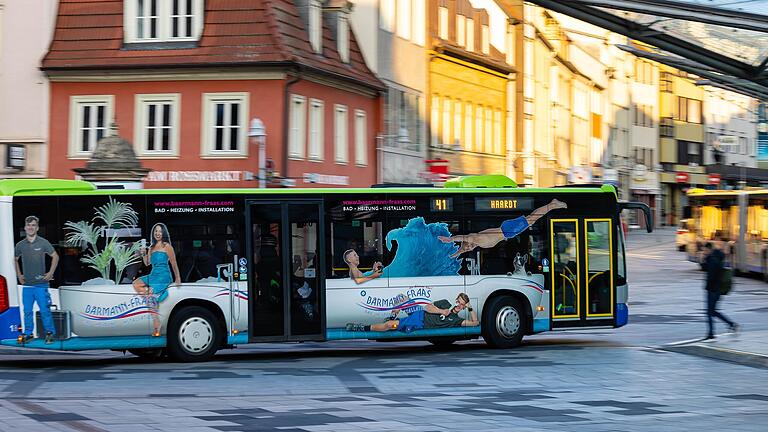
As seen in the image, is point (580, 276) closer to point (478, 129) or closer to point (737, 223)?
point (737, 223)

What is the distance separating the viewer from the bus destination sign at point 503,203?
2216cm

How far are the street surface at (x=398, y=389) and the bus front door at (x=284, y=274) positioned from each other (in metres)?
0.55

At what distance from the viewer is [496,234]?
22141 mm

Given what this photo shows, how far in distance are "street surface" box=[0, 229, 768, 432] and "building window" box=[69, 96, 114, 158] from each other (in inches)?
711

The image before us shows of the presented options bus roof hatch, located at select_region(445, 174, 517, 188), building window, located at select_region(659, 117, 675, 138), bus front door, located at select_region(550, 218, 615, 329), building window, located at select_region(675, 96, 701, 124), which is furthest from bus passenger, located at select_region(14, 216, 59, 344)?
building window, located at select_region(675, 96, 701, 124)

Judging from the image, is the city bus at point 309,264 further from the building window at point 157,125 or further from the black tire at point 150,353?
the building window at point 157,125

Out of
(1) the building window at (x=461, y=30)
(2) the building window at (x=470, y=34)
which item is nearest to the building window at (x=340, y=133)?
(1) the building window at (x=461, y=30)

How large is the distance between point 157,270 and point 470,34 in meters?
37.8

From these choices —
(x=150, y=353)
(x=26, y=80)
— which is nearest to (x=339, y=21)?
(x=26, y=80)

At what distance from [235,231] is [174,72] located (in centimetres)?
2062

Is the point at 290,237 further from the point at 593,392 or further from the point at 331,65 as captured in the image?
the point at 331,65

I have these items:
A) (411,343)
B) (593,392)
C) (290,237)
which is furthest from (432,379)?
(411,343)

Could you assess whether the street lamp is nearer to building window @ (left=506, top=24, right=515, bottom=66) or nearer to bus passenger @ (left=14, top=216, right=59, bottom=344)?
bus passenger @ (left=14, top=216, right=59, bottom=344)

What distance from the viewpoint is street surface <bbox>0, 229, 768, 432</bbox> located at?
13.2 metres
